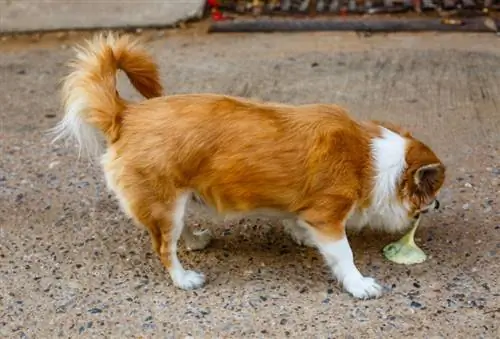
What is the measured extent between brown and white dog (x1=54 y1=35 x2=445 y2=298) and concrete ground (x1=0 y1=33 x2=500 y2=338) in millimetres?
190

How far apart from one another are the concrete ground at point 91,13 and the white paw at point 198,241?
136 inches

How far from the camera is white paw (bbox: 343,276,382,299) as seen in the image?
12.5 feet

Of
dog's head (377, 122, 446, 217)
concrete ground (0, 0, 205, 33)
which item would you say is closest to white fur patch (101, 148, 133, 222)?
dog's head (377, 122, 446, 217)

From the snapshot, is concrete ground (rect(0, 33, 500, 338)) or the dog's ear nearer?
concrete ground (rect(0, 33, 500, 338))

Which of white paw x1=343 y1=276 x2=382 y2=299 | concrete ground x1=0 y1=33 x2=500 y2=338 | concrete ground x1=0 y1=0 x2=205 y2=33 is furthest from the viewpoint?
concrete ground x1=0 y1=0 x2=205 y2=33

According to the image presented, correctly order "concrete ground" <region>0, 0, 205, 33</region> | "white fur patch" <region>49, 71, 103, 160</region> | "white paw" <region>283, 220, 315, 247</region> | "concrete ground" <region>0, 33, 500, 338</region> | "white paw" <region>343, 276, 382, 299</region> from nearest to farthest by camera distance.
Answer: "concrete ground" <region>0, 33, 500, 338</region>, "white paw" <region>343, 276, 382, 299</region>, "white fur patch" <region>49, 71, 103, 160</region>, "white paw" <region>283, 220, 315, 247</region>, "concrete ground" <region>0, 0, 205, 33</region>

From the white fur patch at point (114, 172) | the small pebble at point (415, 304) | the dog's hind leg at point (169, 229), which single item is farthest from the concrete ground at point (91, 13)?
the small pebble at point (415, 304)

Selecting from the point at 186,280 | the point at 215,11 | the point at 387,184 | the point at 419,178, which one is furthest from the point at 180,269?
the point at 215,11

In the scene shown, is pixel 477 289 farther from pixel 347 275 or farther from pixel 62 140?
pixel 62 140

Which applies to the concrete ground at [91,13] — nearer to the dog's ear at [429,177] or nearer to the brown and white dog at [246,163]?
the brown and white dog at [246,163]

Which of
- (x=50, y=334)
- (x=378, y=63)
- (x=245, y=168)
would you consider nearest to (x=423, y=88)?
(x=378, y=63)

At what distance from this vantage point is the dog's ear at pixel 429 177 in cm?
383

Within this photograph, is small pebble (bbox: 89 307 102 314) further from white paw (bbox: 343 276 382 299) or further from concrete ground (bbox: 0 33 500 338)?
white paw (bbox: 343 276 382 299)

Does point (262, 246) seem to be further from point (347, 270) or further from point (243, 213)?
point (347, 270)
